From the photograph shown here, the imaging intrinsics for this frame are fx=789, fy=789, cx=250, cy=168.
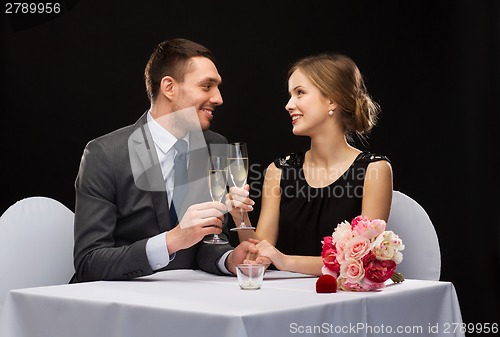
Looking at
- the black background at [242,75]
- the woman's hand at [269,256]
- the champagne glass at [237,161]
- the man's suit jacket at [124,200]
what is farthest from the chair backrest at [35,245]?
the black background at [242,75]

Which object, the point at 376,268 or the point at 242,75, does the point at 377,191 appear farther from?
the point at 242,75

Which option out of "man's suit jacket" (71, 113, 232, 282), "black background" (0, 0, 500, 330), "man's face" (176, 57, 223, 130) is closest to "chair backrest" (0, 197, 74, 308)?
"man's suit jacket" (71, 113, 232, 282)

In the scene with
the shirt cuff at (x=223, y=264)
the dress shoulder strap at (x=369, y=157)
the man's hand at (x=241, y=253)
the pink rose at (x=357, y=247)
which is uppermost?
the dress shoulder strap at (x=369, y=157)

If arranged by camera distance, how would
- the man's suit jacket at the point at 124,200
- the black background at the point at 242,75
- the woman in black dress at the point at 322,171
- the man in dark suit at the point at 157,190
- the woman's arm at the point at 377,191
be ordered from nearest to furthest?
the man in dark suit at the point at 157,190, the man's suit jacket at the point at 124,200, the woman's arm at the point at 377,191, the woman in black dress at the point at 322,171, the black background at the point at 242,75

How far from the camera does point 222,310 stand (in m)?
1.91

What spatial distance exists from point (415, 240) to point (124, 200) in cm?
123

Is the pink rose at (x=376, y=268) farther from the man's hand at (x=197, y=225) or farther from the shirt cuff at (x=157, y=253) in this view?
the shirt cuff at (x=157, y=253)

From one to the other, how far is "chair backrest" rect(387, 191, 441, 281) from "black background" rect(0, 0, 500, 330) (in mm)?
1320

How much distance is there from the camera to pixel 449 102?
4.65m

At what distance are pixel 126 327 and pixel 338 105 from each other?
1697mm

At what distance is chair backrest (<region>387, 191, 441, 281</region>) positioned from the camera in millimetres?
3271

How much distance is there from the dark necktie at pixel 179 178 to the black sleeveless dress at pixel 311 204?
540 millimetres

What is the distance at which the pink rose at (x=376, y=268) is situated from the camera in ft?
7.47

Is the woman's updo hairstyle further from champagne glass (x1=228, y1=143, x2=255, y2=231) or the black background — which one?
the black background
